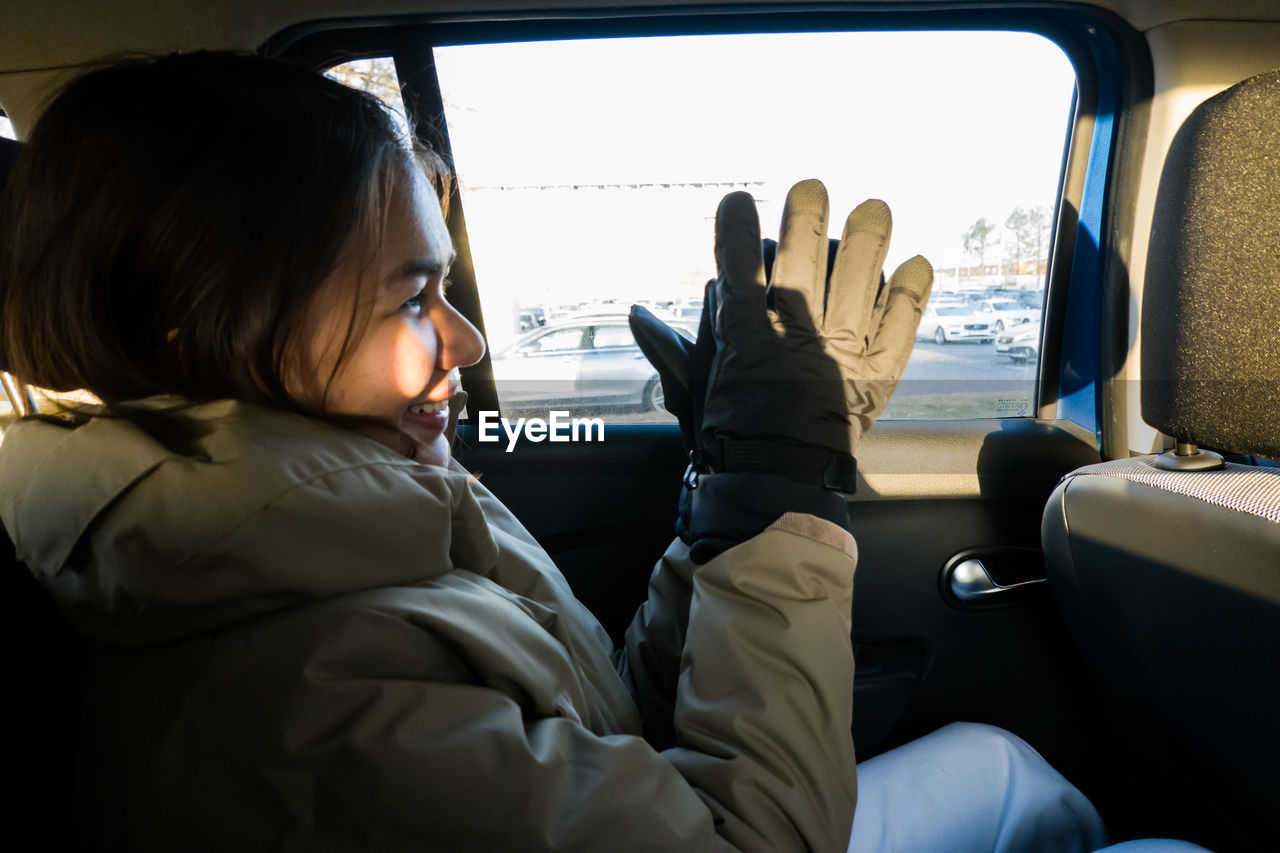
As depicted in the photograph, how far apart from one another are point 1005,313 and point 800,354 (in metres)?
0.90

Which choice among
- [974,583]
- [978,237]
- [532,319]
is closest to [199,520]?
[532,319]

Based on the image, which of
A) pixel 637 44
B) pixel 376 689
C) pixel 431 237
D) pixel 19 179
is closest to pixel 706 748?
pixel 376 689

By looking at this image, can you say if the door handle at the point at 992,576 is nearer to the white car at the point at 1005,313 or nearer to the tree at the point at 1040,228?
the white car at the point at 1005,313

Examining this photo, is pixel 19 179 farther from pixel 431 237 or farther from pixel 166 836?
pixel 166 836

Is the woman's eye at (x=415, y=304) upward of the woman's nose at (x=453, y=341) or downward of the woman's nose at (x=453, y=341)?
upward

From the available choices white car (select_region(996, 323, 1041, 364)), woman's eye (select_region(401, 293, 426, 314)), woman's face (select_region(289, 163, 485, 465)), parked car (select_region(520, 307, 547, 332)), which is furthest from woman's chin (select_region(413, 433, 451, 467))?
white car (select_region(996, 323, 1041, 364))

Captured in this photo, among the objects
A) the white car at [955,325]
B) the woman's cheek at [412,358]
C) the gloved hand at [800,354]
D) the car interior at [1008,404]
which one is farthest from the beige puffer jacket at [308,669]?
the white car at [955,325]

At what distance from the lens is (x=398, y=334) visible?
0.77m

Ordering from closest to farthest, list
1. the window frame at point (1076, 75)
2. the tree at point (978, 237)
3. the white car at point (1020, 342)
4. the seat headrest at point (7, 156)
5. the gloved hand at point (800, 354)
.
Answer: the seat headrest at point (7, 156) → the gloved hand at point (800, 354) → the window frame at point (1076, 75) → the tree at point (978, 237) → the white car at point (1020, 342)

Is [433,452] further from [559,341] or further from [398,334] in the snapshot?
[559,341]

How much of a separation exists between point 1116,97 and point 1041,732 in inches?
49.0

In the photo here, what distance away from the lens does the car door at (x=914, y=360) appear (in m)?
1.48

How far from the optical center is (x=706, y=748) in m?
0.78

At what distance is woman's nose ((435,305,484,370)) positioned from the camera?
33.1 inches
